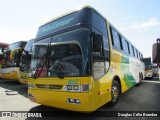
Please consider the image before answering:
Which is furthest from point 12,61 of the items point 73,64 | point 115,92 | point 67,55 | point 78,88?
point 78,88

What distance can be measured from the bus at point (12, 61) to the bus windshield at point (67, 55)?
7.34 m

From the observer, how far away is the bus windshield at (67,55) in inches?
164

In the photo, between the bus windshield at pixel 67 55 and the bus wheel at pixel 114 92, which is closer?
the bus windshield at pixel 67 55

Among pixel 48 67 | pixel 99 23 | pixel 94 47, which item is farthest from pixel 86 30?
pixel 48 67

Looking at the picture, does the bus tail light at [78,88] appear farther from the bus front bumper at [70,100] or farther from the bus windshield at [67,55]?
the bus windshield at [67,55]

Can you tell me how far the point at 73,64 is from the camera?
4234 millimetres

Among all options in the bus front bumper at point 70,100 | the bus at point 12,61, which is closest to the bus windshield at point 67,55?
the bus front bumper at point 70,100

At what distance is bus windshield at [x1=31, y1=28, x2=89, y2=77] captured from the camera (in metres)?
4.17

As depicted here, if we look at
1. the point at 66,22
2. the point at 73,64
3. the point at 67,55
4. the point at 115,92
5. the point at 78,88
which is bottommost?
the point at 115,92

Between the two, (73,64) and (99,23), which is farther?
(99,23)

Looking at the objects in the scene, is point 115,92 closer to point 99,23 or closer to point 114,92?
point 114,92

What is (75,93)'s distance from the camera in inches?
159

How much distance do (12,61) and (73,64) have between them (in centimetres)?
912

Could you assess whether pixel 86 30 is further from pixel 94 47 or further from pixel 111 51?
pixel 111 51
